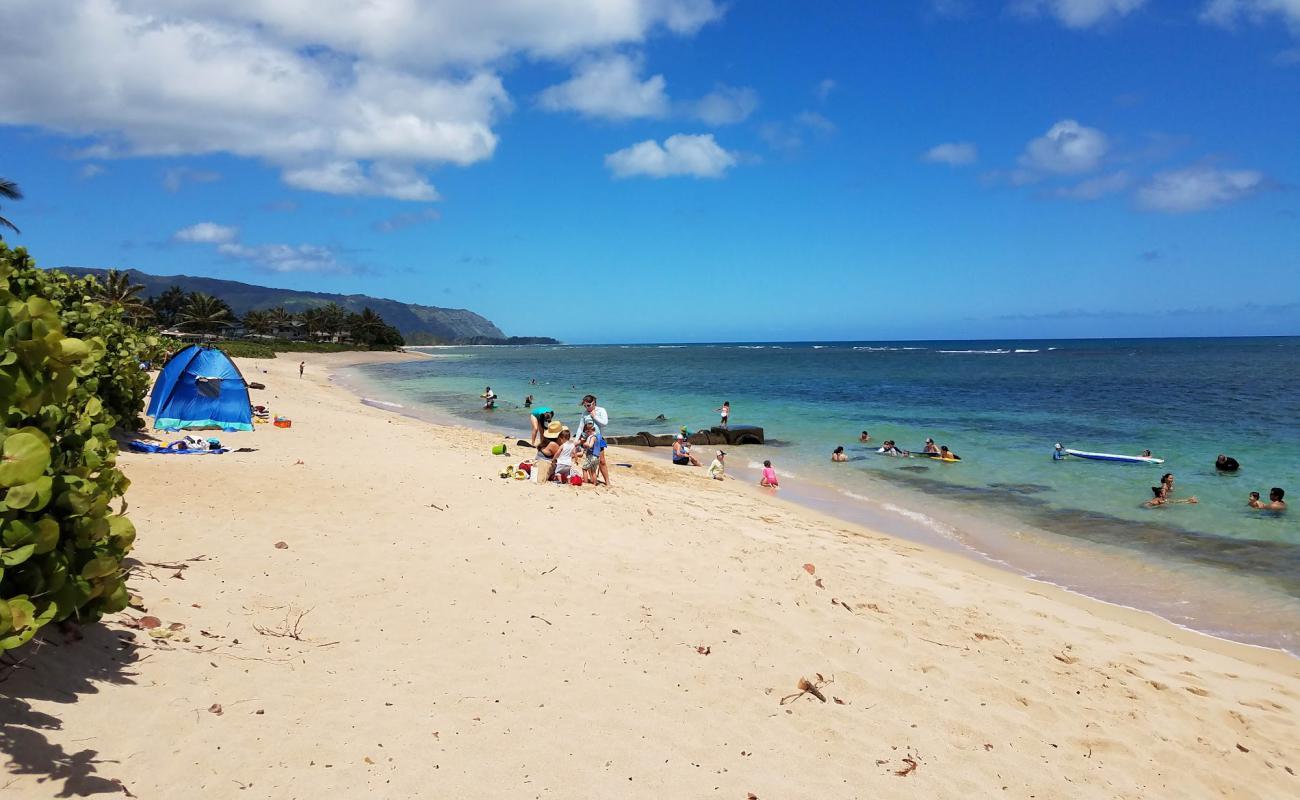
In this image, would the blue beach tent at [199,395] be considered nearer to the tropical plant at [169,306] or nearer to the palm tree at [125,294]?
the palm tree at [125,294]

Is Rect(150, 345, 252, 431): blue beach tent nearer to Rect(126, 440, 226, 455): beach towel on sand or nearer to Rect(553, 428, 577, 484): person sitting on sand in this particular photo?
Rect(126, 440, 226, 455): beach towel on sand

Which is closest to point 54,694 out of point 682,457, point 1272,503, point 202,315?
point 682,457

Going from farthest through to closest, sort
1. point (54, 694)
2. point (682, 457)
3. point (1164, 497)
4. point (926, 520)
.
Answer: point (682, 457) → point (1164, 497) → point (926, 520) → point (54, 694)

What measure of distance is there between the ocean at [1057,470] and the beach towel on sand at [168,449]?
1180 cm

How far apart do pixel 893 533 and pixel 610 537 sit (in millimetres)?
6742

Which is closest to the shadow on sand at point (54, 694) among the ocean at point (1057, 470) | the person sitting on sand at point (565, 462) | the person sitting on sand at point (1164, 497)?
the person sitting on sand at point (565, 462)

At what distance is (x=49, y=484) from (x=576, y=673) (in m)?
3.53

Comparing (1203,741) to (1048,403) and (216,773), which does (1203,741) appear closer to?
(216,773)

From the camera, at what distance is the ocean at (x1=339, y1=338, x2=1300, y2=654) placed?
11.0 meters

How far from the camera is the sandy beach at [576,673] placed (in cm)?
380

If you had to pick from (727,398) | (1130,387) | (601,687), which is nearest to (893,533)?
(601,687)

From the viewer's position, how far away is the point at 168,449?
11766 millimetres

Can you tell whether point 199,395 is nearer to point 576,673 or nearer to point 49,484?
point 576,673

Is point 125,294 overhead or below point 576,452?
overhead
